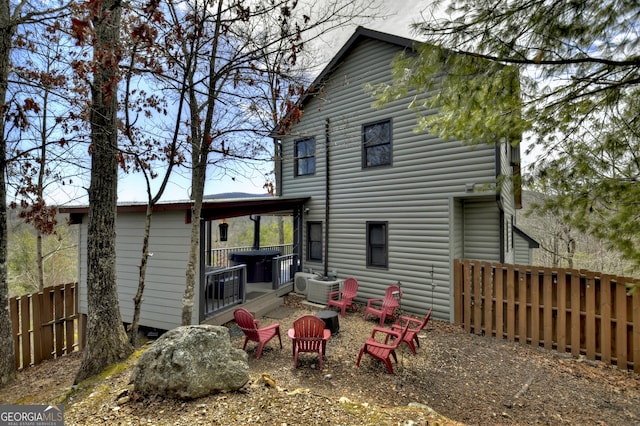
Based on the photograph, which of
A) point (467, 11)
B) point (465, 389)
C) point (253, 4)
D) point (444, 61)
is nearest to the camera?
point (467, 11)

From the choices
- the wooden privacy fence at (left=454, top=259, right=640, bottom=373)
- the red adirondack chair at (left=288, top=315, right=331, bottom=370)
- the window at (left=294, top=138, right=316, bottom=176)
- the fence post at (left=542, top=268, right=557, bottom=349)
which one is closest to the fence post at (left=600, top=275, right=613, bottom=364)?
the wooden privacy fence at (left=454, top=259, right=640, bottom=373)

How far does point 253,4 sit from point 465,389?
21.4 ft

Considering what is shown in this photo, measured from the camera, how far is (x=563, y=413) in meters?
3.62

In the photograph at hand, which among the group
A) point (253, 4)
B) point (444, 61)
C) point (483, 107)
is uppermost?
point (253, 4)

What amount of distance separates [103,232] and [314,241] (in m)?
6.53

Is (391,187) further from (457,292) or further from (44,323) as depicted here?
(44,323)

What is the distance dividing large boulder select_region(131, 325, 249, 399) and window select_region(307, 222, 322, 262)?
21.6 ft

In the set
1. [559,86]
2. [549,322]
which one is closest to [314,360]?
[549,322]

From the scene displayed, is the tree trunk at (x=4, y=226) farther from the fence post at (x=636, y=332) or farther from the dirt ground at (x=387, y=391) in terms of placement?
the fence post at (x=636, y=332)

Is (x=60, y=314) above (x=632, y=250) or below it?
below

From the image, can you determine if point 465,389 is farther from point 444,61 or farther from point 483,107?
point 444,61

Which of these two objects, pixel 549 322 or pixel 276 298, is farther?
pixel 276 298

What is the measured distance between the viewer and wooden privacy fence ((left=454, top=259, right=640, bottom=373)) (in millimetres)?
5059

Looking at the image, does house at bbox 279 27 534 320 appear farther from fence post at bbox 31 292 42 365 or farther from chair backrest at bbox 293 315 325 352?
fence post at bbox 31 292 42 365
